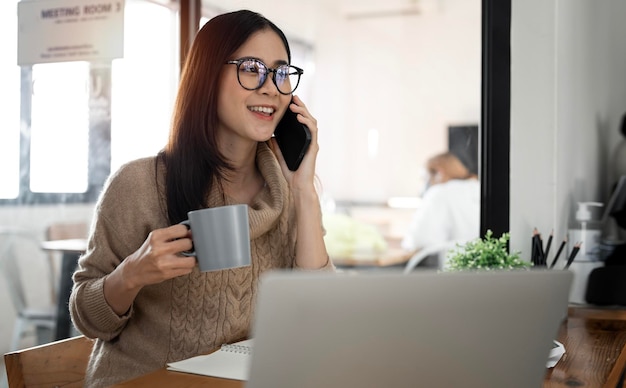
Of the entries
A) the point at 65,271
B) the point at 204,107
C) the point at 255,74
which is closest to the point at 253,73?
the point at 255,74

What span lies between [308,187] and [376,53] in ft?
8.69

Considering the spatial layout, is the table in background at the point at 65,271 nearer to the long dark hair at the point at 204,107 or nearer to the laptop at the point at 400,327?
the long dark hair at the point at 204,107

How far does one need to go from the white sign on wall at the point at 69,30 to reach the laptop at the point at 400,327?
Answer: 93.8 inches

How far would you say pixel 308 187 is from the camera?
162 centimetres

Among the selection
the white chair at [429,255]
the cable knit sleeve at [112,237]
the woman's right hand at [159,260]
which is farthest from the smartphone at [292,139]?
the white chair at [429,255]

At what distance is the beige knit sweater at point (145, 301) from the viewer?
137cm

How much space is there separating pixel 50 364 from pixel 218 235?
401 millimetres

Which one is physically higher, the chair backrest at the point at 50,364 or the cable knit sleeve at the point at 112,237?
the cable knit sleeve at the point at 112,237

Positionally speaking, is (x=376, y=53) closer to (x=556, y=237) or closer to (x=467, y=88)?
(x=467, y=88)

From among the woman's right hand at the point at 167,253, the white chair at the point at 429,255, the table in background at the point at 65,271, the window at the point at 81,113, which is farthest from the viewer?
the white chair at the point at 429,255

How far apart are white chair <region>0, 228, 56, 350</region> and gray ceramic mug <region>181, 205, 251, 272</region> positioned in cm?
179

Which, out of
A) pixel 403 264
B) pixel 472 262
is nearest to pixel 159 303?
pixel 472 262

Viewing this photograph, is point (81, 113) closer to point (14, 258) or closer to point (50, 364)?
point (14, 258)

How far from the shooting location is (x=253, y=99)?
1497mm
